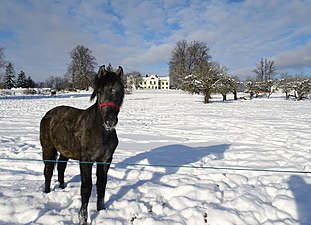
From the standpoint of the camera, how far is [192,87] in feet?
97.9

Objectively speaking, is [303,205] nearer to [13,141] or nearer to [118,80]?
[118,80]

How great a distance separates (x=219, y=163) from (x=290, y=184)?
5.35ft

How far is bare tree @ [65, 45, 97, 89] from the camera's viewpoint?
65188mm

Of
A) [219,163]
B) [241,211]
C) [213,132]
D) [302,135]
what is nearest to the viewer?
[241,211]

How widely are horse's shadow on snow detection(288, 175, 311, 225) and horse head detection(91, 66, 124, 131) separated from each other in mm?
2952

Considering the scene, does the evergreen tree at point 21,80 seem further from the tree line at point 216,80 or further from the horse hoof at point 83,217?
the horse hoof at point 83,217

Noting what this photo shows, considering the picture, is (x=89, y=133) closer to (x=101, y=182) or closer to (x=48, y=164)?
(x=101, y=182)

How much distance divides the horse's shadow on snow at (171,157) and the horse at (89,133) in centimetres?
125

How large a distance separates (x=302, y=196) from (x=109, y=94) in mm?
3594

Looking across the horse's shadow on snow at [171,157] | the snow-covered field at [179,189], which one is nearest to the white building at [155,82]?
the horse's shadow on snow at [171,157]

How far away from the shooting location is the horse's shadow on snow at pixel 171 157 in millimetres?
4834

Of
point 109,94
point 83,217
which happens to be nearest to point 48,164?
point 83,217

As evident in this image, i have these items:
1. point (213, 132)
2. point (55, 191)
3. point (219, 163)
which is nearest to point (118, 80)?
point (55, 191)

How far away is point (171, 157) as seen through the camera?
20.0ft
